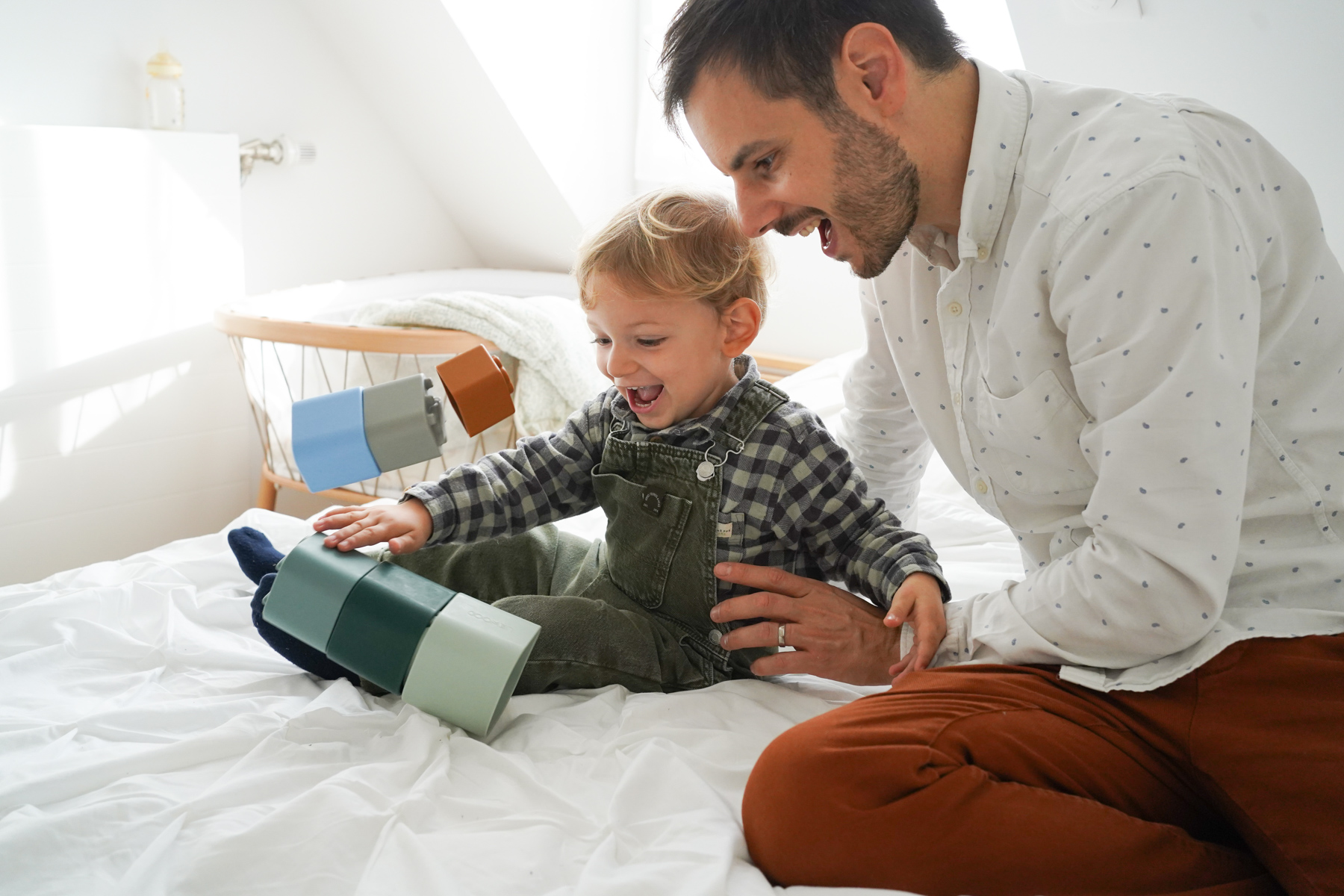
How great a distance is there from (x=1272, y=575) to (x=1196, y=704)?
14cm

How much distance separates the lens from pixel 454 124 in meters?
2.66

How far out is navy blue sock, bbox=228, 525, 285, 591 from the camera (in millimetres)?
1109

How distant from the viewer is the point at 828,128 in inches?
37.5

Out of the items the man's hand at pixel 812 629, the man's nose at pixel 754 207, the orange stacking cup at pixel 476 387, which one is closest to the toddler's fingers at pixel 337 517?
the orange stacking cup at pixel 476 387

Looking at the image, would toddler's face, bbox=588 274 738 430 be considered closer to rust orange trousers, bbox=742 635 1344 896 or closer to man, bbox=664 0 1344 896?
man, bbox=664 0 1344 896

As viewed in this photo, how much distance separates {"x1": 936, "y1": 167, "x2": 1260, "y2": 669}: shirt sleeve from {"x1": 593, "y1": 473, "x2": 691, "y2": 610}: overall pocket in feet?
1.40

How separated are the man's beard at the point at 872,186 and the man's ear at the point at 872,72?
15 millimetres

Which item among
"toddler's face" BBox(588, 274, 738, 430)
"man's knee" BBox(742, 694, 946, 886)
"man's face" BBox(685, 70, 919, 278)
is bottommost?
"man's knee" BBox(742, 694, 946, 886)

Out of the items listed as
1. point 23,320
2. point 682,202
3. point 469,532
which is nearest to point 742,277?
point 682,202

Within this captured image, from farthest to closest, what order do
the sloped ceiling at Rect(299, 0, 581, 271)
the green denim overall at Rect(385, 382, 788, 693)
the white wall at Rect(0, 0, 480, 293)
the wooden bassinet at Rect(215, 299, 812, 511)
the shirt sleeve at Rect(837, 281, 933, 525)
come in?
the sloped ceiling at Rect(299, 0, 581, 271) → the white wall at Rect(0, 0, 480, 293) → the wooden bassinet at Rect(215, 299, 812, 511) → the shirt sleeve at Rect(837, 281, 933, 525) → the green denim overall at Rect(385, 382, 788, 693)

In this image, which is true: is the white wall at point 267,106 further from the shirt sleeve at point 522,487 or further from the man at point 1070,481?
the man at point 1070,481

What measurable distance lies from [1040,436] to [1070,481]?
0.05m

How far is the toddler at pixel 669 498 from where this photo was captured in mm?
1080

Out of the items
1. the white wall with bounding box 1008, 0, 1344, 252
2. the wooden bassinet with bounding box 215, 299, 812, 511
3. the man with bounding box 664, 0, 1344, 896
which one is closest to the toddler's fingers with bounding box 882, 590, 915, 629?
the man with bounding box 664, 0, 1344, 896
